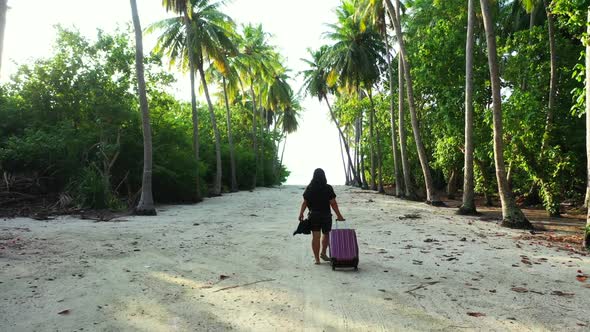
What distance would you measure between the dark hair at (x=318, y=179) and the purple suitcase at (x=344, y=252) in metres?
0.84

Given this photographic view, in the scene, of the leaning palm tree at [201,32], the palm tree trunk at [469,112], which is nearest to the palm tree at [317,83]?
the leaning palm tree at [201,32]

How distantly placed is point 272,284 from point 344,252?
1.24 m

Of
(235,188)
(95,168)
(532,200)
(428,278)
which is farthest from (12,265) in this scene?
(235,188)

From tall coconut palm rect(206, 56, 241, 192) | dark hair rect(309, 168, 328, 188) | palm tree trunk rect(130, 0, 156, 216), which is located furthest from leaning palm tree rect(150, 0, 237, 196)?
dark hair rect(309, 168, 328, 188)

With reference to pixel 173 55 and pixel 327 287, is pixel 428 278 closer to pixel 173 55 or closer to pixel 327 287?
pixel 327 287

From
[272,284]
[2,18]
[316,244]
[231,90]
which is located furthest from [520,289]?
[231,90]

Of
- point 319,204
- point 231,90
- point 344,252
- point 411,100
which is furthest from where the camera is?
point 231,90

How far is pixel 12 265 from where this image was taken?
579cm

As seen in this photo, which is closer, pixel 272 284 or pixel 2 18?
pixel 272 284

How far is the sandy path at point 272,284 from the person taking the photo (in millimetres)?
3902

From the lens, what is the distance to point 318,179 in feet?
20.9

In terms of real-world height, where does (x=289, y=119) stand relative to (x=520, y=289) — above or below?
above

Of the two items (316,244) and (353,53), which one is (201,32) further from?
(316,244)

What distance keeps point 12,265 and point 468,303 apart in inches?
231
